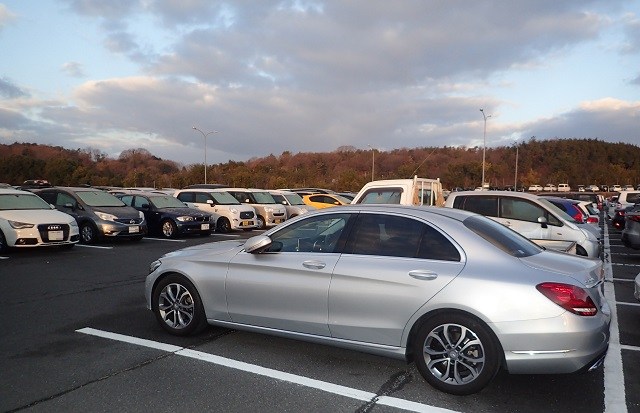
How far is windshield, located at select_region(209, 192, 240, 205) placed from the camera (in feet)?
63.3

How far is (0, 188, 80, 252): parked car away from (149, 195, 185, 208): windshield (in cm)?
430

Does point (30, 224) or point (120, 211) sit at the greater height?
point (120, 211)

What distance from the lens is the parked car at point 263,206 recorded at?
2039 cm

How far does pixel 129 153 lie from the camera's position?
93.2 meters

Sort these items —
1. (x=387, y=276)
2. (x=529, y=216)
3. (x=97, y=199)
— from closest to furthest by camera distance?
(x=387, y=276) → (x=529, y=216) → (x=97, y=199)

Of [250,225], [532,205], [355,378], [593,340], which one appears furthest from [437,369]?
[250,225]

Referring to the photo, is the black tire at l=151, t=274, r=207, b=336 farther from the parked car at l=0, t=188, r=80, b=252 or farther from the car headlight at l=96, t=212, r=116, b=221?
the car headlight at l=96, t=212, r=116, b=221

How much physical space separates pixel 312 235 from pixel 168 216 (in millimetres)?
12253

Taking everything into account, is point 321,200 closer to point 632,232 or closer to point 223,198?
point 223,198

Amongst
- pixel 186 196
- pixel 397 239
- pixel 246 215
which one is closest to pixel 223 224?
pixel 246 215

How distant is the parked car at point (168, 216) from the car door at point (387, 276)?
12551 millimetres

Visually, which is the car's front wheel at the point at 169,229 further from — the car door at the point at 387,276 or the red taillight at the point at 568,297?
the red taillight at the point at 568,297

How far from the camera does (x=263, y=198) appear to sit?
2156 centimetres

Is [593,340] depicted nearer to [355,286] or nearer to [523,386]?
[523,386]
